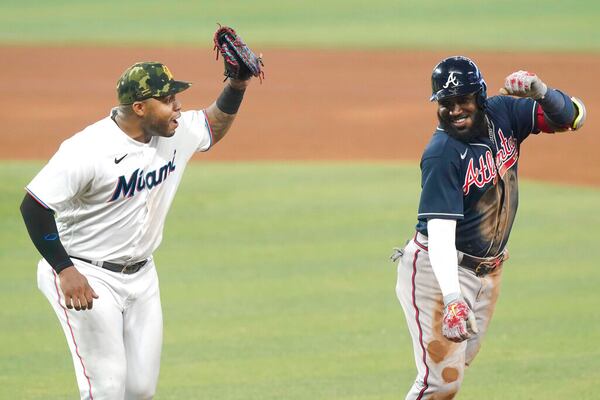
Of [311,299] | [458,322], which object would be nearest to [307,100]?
[311,299]

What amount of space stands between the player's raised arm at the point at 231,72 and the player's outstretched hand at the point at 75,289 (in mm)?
1267

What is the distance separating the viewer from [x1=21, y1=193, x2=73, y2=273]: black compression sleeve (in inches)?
210

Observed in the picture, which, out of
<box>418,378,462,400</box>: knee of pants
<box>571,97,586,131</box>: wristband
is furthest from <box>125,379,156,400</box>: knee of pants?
<box>571,97,586,131</box>: wristband

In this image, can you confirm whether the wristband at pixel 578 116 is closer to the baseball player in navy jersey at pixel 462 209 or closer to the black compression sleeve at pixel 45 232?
the baseball player in navy jersey at pixel 462 209

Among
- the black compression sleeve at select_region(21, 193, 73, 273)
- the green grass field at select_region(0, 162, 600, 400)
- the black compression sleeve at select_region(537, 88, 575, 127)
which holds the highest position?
Result: the black compression sleeve at select_region(537, 88, 575, 127)

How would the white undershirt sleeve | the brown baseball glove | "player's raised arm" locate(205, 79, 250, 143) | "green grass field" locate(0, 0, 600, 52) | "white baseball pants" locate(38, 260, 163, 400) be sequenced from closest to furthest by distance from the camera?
the white undershirt sleeve → "white baseball pants" locate(38, 260, 163, 400) → the brown baseball glove → "player's raised arm" locate(205, 79, 250, 143) → "green grass field" locate(0, 0, 600, 52)

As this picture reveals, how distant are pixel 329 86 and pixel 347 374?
14.3 metres

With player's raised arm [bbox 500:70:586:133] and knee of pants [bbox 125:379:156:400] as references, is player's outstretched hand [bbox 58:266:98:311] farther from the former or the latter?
player's raised arm [bbox 500:70:586:133]

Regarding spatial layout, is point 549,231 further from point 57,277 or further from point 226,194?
point 57,277

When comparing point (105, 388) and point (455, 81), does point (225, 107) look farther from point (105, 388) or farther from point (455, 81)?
point (105, 388)

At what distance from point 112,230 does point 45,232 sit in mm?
365

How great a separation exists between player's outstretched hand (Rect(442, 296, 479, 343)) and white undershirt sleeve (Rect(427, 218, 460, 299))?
0.23 ft

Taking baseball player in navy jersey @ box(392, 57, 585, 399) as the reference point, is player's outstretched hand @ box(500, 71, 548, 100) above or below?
above

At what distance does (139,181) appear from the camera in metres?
5.61
